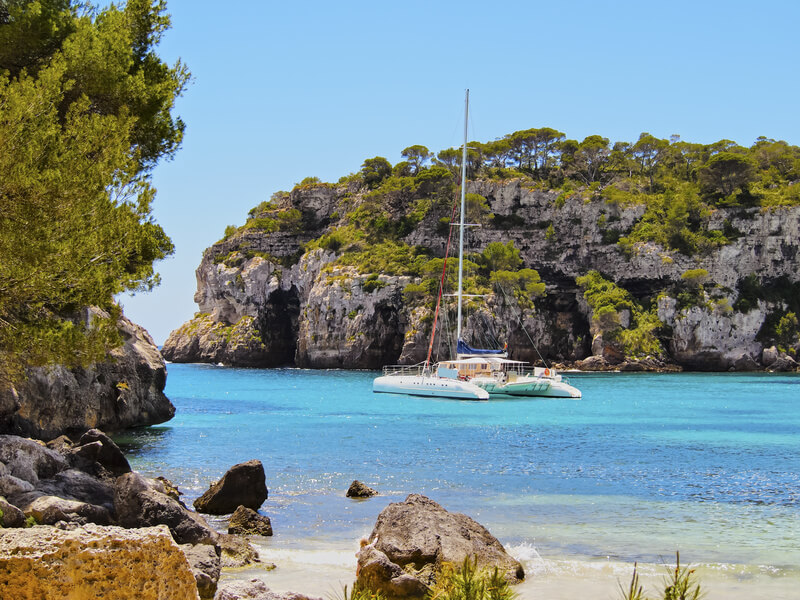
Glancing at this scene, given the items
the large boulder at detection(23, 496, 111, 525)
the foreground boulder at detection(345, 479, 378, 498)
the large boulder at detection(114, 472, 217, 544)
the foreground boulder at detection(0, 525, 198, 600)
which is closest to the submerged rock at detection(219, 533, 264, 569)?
the large boulder at detection(114, 472, 217, 544)

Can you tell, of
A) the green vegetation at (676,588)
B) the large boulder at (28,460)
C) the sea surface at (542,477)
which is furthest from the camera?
the large boulder at (28,460)

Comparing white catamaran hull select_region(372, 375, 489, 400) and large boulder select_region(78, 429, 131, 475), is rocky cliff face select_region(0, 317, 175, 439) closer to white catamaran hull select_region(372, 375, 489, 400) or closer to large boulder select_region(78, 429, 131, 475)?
large boulder select_region(78, 429, 131, 475)

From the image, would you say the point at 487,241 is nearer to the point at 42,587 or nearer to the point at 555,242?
the point at 555,242

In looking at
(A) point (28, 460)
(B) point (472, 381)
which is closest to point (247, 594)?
(A) point (28, 460)

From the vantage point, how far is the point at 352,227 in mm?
90250

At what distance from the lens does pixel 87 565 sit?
15.6 ft

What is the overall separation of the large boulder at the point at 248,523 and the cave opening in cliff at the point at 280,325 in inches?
2982

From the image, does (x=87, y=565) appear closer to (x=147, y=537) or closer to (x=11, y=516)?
(x=147, y=537)

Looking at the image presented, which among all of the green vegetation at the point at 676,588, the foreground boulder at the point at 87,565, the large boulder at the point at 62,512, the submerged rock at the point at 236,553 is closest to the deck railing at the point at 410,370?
the submerged rock at the point at 236,553

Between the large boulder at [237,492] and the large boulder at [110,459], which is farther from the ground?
the large boulder at [110,459]

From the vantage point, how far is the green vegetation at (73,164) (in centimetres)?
993

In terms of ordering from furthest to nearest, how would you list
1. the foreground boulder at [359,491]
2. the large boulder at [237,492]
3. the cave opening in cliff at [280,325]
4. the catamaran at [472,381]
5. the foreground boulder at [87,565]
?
the cave opening in cliff at [280,325]
the catamaran at [472,381]
the foreground boulder at [359,491]
the large boulder at [237,492]
the foreground boulder at [87,565]

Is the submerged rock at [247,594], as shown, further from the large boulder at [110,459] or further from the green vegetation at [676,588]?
the large boulder at [110,459]

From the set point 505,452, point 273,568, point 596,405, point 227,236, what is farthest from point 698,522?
point 227,236
